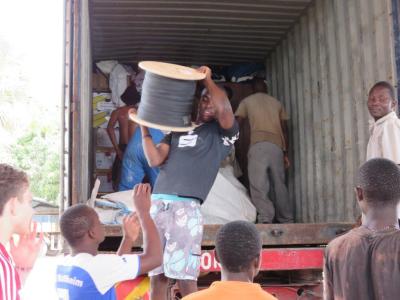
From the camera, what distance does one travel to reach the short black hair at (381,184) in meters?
1.80

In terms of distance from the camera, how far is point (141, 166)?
538cm

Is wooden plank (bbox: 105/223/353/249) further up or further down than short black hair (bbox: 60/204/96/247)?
further down

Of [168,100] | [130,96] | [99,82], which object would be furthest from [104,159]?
[168,100]

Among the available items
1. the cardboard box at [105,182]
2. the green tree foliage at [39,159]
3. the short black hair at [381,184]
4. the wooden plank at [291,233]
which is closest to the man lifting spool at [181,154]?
the wooden plank at [291,233]

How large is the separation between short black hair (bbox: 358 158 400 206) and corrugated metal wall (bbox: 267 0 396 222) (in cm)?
227

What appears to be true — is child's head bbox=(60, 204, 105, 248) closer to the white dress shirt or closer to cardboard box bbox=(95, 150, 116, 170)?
the white dress shirt

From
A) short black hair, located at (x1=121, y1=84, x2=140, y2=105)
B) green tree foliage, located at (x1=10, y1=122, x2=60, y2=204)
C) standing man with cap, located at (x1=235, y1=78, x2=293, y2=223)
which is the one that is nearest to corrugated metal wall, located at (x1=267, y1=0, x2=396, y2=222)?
standing man with cap, located at (x1=235, y1=78, x2=293, y2=223)

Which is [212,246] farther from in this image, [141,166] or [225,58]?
[225,58]

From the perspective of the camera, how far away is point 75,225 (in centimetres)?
236

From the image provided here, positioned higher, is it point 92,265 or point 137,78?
point 137,78

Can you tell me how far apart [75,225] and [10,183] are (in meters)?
0.55

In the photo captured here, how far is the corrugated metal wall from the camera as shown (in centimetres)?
427

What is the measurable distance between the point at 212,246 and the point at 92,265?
5.42ft

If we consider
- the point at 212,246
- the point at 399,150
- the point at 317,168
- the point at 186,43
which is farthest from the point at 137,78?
the point at 399,150
